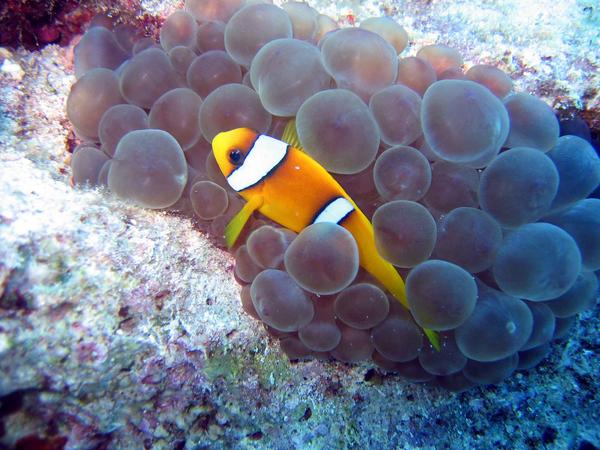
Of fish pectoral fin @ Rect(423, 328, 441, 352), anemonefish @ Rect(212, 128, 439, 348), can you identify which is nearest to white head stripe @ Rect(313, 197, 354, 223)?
anemonefish @ Rect(212, 128, 439, 348)

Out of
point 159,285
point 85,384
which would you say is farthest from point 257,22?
point 85,384

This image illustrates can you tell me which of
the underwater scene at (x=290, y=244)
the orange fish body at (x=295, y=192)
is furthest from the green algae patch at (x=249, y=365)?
the orange fish body at (x=295, y=192)

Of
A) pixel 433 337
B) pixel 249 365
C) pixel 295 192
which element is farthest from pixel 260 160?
pixel 433 337

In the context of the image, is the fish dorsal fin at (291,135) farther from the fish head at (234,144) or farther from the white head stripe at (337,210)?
the white head stripe at (337,210)

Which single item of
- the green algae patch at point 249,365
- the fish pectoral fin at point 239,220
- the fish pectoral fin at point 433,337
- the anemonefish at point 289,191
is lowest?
the green algae patch at point 249,365

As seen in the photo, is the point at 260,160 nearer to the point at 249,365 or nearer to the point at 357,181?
the point at 357,181

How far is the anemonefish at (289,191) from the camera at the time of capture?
163 cm

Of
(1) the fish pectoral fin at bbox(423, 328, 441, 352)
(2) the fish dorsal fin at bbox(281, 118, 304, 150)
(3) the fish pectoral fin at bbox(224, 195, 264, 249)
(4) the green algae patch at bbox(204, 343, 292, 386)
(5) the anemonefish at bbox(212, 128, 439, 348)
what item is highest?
(2) the fish dorsal fin at bbox(281, 118, 304, 150)

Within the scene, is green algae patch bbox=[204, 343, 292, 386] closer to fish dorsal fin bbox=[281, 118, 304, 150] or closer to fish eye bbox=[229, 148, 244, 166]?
fish eye bbox=[229, 148, 244, 166]

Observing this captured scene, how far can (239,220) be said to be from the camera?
1655mm

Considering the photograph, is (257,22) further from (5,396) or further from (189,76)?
(5,396)

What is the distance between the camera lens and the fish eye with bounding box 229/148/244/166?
66.5 inches

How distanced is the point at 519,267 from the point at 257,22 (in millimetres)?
1492

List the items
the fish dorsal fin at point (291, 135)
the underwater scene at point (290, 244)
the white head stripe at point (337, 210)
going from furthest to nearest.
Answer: the fish dorsal fin at point (291, 135)
the white head stripe at point (337, 210)
the underwater scene at point (290, 244)
